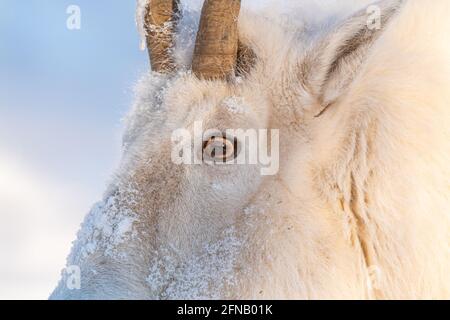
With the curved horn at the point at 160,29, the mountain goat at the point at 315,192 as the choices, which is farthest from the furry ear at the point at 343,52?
the curved horn at the point at 160,29

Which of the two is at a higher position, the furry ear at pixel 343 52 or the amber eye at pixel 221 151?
the furry ear at pixel 343 52

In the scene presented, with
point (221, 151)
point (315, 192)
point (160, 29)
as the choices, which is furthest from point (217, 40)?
point (315, 192)

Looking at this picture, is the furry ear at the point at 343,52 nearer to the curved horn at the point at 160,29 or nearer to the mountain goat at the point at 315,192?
the mountain goat at the point at 315,192

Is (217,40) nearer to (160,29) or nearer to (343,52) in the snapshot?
(160,29)

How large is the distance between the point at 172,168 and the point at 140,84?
3.17ft

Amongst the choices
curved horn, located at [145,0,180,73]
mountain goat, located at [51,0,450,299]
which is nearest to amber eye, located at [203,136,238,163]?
mountain goat, located at [51,0,450,299]

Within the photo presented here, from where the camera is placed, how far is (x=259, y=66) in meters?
5.02

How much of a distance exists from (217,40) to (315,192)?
1264 mm

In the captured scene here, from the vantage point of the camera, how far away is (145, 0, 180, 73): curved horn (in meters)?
5.29

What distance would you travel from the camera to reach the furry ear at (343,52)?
4.40 metres

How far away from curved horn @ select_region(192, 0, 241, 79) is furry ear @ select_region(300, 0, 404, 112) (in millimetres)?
568

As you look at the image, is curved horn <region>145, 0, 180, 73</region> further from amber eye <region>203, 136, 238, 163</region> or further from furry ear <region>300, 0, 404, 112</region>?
furry ear <region>300, 0, 404, 112</region>

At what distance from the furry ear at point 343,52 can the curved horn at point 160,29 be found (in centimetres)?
115

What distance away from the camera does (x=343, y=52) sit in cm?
459
